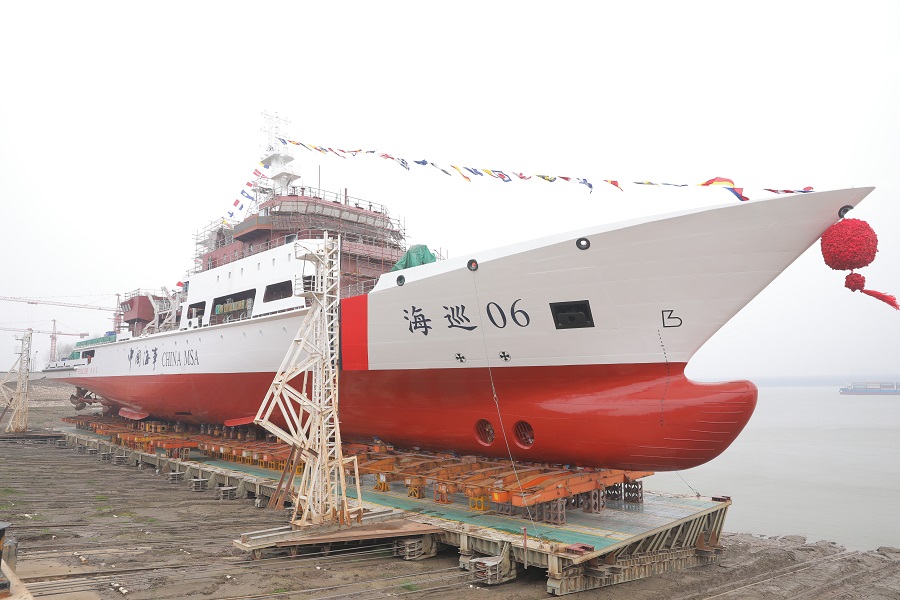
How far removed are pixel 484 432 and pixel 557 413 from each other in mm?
1578

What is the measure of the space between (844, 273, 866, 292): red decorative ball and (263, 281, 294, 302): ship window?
1060cm

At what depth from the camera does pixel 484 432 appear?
9625 millimetres

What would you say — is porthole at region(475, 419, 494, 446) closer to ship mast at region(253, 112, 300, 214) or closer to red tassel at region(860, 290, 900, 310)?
red tassel at region(860, 290, 900, 310)

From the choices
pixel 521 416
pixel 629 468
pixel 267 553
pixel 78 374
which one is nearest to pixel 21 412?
pixel 78 374

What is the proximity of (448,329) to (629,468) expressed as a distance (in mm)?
3492

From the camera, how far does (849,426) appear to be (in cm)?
4831

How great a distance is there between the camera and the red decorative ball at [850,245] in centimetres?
676

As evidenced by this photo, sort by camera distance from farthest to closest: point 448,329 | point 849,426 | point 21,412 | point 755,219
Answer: point 849,426
point 21,412
point 448,329
point 755,219

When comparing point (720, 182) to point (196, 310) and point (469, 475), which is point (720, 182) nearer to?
point (469, 475)

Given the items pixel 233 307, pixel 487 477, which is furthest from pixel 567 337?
pixel 233 307

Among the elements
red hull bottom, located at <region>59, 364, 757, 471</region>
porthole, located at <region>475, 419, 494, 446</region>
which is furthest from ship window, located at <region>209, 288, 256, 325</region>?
porthole, located at <region>475, 419, 494, 446</region>

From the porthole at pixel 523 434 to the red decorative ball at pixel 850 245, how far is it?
474 cm

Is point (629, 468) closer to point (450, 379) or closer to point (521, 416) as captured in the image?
point (521, 416)

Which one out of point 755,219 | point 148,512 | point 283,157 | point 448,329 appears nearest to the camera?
point 755,219
